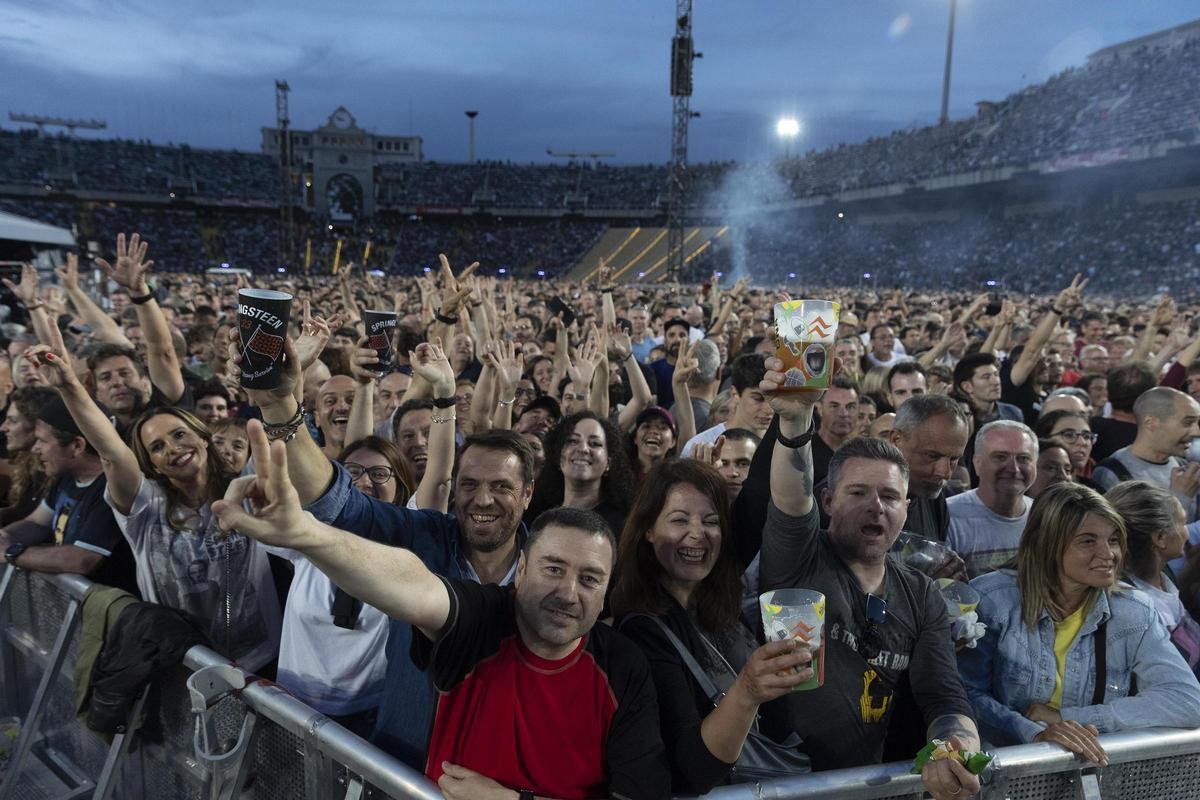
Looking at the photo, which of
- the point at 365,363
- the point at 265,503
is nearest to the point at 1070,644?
the point at 265,503

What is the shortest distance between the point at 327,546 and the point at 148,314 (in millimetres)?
4027

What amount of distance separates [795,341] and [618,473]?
1912 mm

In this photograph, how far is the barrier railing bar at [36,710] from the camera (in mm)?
3406

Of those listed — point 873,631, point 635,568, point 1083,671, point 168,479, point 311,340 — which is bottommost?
point 1083,671

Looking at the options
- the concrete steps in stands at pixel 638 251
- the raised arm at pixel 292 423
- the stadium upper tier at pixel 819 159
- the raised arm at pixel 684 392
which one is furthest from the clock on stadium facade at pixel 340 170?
the raised arm at pixel 292 423

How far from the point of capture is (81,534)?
343 cm

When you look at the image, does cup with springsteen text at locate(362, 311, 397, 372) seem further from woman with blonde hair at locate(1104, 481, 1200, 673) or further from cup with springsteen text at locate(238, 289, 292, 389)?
woman with blonde hair at locate(1104, 481, 1200, 673)

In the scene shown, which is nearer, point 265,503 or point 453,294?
point 265,503

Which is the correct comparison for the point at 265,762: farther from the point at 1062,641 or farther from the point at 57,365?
the point at 1062,641

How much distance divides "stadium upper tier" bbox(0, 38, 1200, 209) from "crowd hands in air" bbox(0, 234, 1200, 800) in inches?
1380

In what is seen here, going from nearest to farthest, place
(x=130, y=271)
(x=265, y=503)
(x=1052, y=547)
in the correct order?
1. (x=265, y=503)
2. (x=1052, y=547)
3. (x=130, y=271)

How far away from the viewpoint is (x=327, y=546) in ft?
5.75

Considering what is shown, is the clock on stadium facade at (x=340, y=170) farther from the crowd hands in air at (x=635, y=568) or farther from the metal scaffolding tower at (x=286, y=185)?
the crowd hands in air at (x=635, y=568)

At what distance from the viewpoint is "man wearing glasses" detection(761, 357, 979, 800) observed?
2369 millimetres
